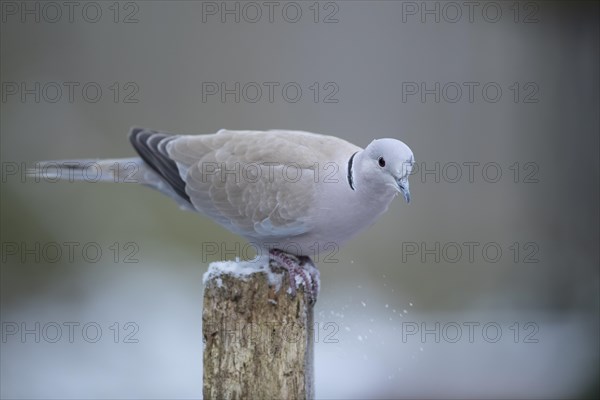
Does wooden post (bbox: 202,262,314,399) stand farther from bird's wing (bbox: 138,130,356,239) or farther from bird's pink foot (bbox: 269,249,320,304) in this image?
bird's wing (bbox: 138,130,356,239)

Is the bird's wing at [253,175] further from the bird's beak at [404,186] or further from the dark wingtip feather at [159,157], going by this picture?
the bird's beak at [404,186]

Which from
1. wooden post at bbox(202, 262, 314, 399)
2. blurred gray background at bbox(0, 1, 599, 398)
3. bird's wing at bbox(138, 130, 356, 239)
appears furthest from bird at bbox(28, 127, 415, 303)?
blurred gray background at bbox(0, 1, 599, 398)

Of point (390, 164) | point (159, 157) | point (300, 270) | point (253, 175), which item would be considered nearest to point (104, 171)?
point (159, 157)

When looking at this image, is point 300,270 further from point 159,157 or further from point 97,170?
point 97,170

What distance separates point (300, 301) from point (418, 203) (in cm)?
232

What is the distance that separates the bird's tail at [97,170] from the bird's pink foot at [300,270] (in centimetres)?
65

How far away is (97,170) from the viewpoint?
98.1 inches

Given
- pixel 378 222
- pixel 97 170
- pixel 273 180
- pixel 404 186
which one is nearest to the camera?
pixel 404 186

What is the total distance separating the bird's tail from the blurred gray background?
134cm

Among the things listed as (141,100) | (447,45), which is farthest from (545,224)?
(141,100)

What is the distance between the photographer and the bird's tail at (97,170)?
248cm

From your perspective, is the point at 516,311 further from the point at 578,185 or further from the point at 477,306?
the point at 578,185

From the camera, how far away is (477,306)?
3973 mm

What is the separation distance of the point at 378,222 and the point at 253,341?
235 centimetres
